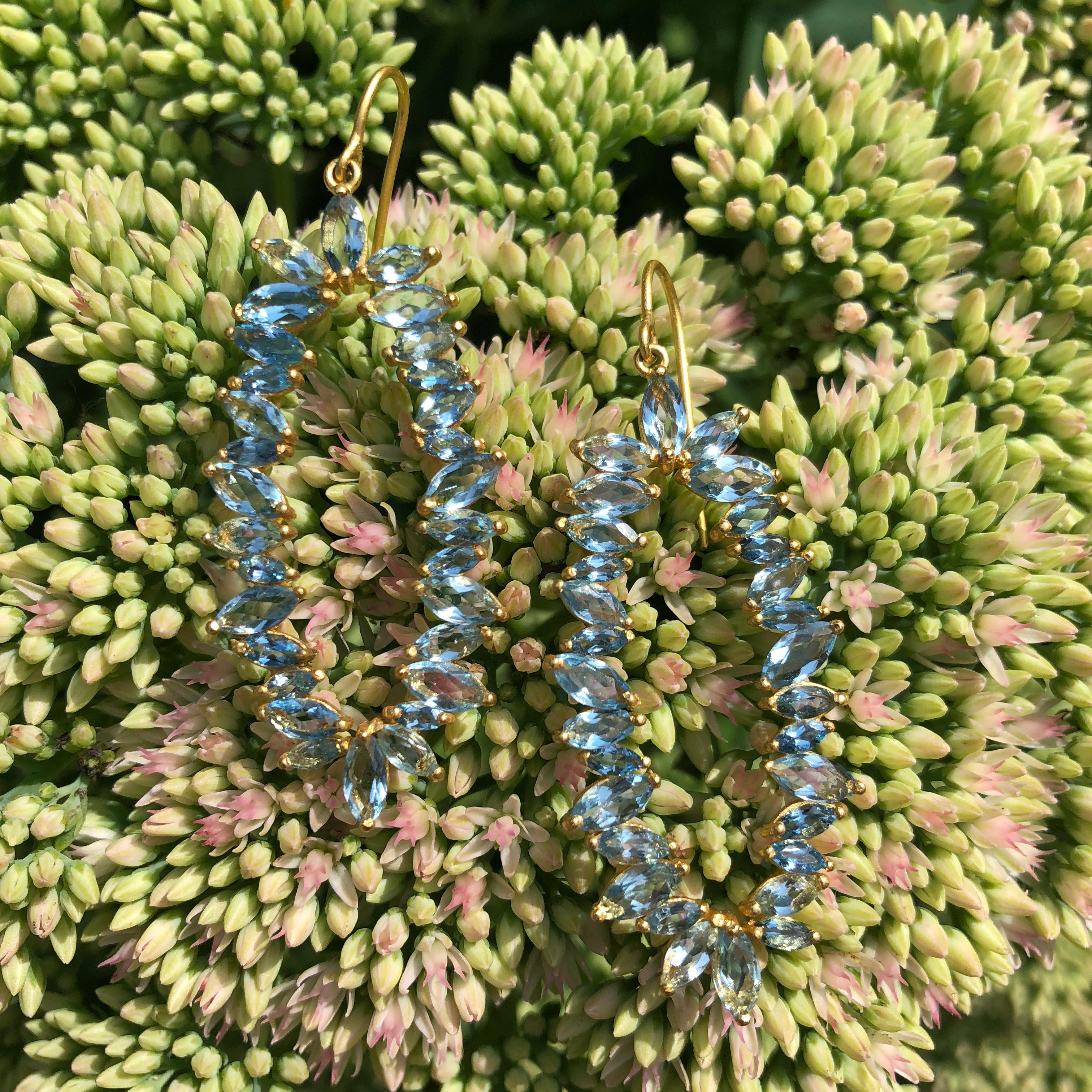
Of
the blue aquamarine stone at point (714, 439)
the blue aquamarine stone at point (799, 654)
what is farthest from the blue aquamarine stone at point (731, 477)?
the blue aquamarine stone at point (799, 654)

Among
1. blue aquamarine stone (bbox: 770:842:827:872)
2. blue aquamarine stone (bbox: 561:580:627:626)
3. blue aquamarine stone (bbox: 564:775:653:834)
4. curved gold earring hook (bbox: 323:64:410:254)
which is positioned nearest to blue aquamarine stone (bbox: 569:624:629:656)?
blue aquamarine stone (bbox: 561:580:627:626)

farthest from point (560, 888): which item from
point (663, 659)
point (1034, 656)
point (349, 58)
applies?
point (349, 58)

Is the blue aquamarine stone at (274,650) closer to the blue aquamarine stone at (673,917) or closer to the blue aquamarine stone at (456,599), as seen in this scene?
the blue aquamarine stone at (456,599)

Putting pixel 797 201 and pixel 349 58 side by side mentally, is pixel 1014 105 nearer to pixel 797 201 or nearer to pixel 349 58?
pixel 797 201

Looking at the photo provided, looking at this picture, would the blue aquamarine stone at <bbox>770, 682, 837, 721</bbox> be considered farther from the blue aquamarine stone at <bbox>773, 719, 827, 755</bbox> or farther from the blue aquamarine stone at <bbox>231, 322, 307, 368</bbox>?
the blue aquamarine stone at <bbox>231, 322, 307, 368</bbox>

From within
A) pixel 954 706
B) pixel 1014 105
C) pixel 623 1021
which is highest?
pixel 1014 105

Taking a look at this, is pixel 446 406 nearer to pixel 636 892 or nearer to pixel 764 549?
pixel 764 549
